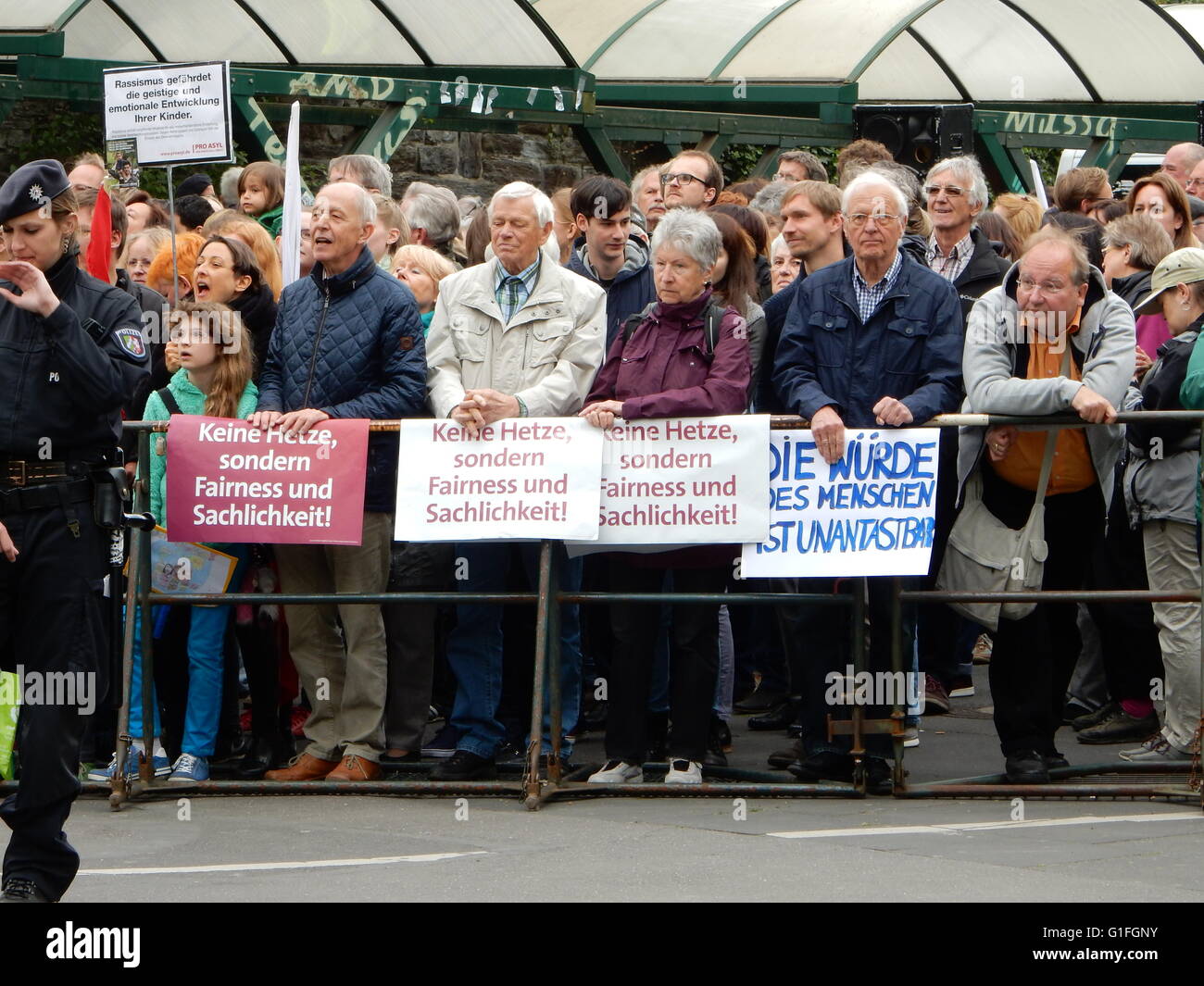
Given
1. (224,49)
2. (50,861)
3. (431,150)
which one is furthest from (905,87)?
(50,861)

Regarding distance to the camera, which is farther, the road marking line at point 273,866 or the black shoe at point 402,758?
the black shoe at point 402,758

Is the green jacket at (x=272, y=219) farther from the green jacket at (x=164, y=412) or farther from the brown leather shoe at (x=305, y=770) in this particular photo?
the brown leather shoe at (x=305, y=770)

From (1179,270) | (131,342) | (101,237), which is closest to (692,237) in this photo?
(1179,270)

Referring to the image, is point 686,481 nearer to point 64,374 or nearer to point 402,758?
point 402,758

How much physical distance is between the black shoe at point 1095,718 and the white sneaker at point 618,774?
2.49 m

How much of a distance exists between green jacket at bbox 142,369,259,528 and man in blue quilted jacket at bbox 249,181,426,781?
13cm

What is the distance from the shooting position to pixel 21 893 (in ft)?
18.9

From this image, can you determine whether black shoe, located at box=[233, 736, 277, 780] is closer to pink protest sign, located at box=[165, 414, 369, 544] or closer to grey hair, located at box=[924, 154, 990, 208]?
pink protest sign, located at box=[165, 414, 369, 544]

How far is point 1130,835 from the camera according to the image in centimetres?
716

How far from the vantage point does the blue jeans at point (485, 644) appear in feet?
27.6

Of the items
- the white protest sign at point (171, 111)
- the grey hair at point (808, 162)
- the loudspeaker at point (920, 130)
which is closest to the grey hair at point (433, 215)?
the white protest sign at point (171, 111)

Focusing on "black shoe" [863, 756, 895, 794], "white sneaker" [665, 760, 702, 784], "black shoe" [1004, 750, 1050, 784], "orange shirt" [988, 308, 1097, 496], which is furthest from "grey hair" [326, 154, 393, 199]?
"black shoe" [1004, 750, 1050, 784]

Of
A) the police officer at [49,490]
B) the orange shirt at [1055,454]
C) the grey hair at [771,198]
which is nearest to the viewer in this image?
the police officer at [49,490]
